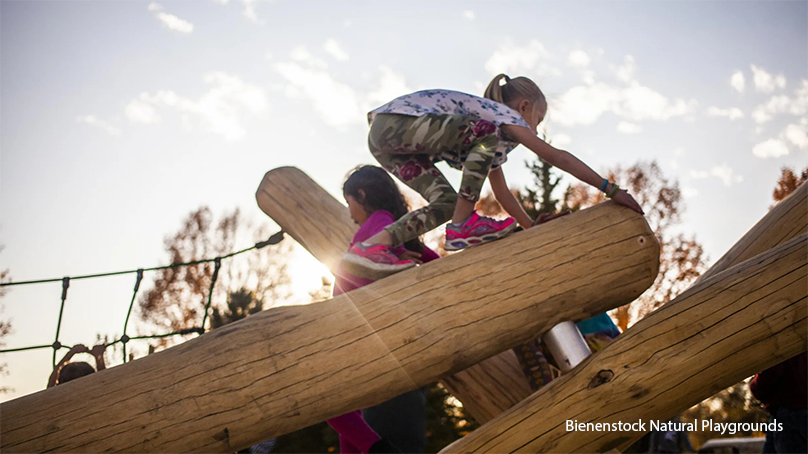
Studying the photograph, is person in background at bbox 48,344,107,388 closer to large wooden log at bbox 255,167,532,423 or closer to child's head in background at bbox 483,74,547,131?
large wooden log at bbox 255,167,532,423

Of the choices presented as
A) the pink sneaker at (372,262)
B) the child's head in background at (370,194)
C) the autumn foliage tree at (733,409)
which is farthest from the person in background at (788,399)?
the autumn foliage tree at (733,409)

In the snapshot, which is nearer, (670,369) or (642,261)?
(670,369)

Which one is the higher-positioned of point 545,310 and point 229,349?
point 229,349

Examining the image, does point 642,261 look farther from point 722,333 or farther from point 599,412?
point 599,412

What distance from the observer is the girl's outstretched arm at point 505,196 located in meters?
2.49

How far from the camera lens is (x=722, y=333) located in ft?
4.31

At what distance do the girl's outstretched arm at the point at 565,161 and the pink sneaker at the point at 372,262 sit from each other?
2.07 feet

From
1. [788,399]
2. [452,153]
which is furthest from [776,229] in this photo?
[452,153]

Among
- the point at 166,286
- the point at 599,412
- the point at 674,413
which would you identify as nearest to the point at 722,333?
the point at 674,413

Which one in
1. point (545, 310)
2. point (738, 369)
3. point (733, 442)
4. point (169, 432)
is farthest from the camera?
point (733, 442)

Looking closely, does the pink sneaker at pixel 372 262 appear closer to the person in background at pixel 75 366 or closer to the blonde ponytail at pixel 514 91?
the blonde ponytail at pixel 514 91

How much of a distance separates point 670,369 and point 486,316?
456 mm

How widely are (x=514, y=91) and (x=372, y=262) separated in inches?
49.0

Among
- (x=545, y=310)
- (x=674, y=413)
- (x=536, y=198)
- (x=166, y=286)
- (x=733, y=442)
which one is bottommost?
(x=733, y=442)
